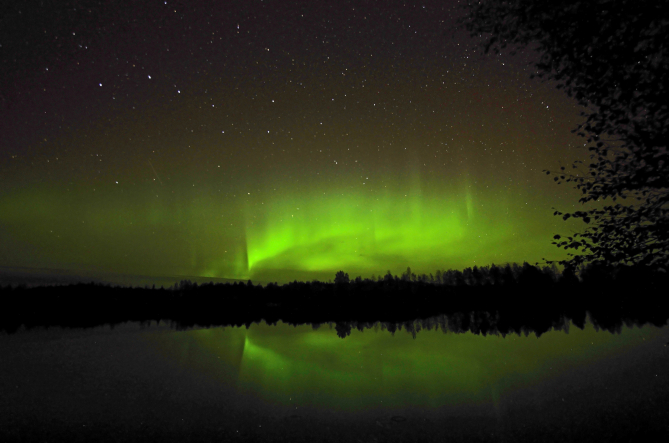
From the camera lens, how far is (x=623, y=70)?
6.32 m

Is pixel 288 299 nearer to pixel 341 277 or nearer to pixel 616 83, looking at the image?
pixel 341 277

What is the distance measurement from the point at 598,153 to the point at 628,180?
836 millimetres

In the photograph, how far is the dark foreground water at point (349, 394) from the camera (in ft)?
30.1

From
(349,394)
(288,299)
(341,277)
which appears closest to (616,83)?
(349,394)

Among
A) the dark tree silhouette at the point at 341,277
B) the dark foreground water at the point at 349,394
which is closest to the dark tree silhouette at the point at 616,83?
the dark foreground water at the point at 349,394

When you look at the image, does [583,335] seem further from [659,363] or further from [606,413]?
[606,413]

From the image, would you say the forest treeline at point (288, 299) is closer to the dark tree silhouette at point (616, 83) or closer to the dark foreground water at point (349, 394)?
the dark foreground water at point (349, 394)

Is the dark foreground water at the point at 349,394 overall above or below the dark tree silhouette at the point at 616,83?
below

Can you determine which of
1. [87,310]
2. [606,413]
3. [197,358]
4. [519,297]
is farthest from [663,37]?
[87,310]

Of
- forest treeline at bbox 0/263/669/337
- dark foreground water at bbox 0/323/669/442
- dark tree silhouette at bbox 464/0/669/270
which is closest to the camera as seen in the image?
dark tree silhouette at bbox 464/0/669/270

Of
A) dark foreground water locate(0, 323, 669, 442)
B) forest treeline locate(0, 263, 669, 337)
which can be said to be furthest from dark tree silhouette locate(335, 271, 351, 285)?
dark foreground water locate(0, 323, 669, 442)

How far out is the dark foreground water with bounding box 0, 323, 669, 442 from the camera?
916cm

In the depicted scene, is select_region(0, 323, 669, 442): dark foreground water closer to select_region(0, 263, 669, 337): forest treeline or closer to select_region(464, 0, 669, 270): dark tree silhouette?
select_region(464, 0, 669, 270): dark tree silhouette

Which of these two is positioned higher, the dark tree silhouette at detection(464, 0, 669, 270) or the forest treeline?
the dark tree silhouette at detection(464, 0, 669, 270)
